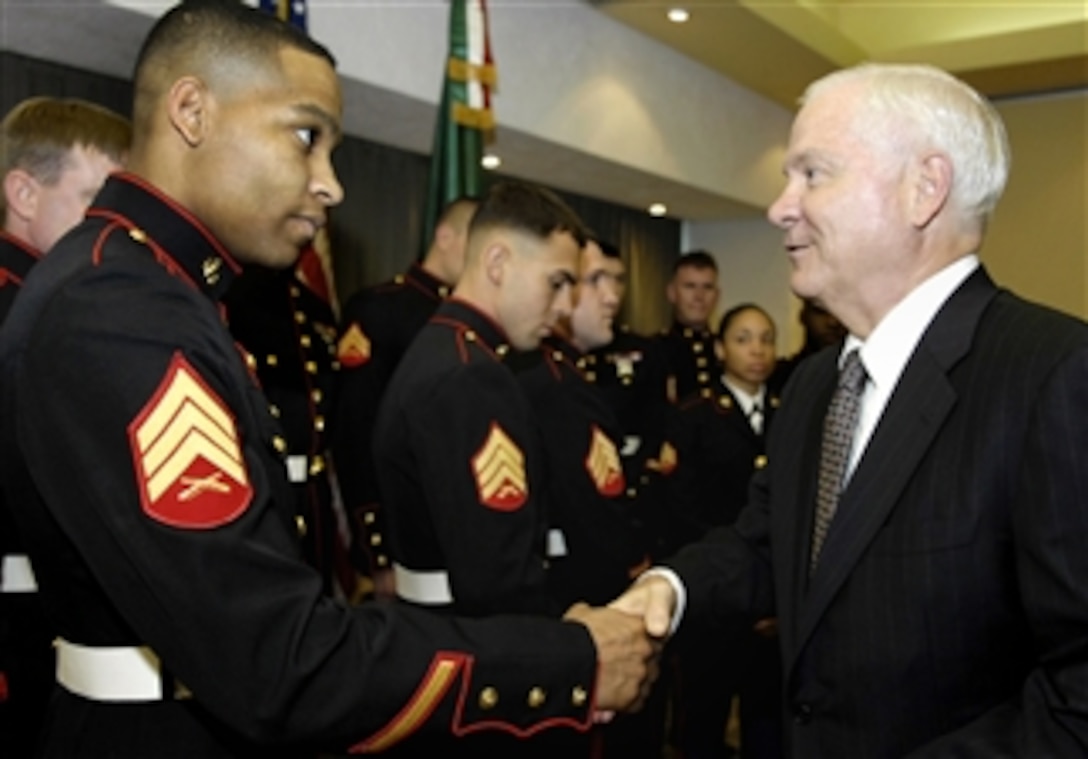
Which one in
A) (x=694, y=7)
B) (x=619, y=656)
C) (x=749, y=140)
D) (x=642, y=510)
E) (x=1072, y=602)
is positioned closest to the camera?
(x=1072, y=602)

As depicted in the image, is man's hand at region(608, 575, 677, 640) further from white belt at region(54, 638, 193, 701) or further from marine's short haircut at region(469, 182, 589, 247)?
marine's short haircut at region(469, 182, 589, 247)

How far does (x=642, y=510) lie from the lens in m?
4.02

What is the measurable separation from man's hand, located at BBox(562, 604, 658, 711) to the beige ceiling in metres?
4.10

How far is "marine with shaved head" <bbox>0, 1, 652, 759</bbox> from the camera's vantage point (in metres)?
1.07

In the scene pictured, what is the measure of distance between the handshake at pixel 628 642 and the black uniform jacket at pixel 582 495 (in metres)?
1.01

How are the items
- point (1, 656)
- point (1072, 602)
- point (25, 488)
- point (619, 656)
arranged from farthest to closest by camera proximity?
point (1, 656)
point (619, 656)
point (25, 488)
point (1072, 602)

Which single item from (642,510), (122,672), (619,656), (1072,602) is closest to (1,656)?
(122,672)

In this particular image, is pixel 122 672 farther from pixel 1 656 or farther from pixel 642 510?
pixel 642 510

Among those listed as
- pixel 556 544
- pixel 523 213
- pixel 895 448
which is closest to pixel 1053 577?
pixel 895 448

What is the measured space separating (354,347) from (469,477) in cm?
164

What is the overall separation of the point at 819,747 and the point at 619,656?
30cm

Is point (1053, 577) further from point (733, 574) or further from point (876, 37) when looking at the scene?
point (876, 37)

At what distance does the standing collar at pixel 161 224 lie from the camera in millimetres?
1292

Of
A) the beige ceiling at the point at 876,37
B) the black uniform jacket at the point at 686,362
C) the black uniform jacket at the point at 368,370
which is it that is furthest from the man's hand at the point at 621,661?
the beige ceiling at the point at 876,37
